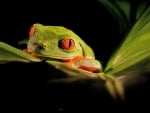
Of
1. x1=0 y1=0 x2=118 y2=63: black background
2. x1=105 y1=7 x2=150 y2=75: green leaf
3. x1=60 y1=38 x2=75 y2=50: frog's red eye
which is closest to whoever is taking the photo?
x1=105 y1=7 x2=150 y2=75: green leaf

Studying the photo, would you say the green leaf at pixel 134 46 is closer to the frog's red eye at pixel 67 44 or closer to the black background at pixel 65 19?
the frog's red eye at pixel 67 44

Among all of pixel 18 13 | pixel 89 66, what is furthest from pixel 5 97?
pixel 18 13

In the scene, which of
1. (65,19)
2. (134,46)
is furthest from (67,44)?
(65,19)

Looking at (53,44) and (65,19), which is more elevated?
(65,19)

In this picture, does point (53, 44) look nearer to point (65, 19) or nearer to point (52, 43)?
point (52, 43)

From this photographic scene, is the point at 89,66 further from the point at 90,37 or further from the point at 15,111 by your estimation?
the point at 90,37

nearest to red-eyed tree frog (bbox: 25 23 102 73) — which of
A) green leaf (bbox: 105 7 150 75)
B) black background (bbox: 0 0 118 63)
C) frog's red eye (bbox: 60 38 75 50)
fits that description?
frog's red eye (bbox: 60 38 75 50)

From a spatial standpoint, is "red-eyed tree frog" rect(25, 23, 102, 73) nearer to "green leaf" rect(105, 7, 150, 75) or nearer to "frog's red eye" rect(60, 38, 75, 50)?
"frog's red eye" rect(60, 38, 75, 50)

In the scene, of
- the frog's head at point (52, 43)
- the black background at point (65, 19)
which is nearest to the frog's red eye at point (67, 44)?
the frog's head at point (52, 43)
